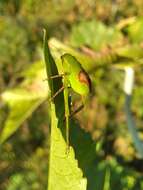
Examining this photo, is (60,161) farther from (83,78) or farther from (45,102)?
(45,102)

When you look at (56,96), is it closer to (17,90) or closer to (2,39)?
Answer: (17,90)

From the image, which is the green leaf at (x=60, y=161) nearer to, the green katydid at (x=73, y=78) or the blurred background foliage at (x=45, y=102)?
the green katydid at (x=73, y=78)

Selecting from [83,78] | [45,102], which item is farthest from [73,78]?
[45,102]

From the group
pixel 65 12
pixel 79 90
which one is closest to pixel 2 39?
pixel 65 12

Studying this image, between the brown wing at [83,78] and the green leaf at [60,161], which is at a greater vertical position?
the brown wing at [83,78]

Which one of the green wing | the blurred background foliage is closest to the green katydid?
the green wing

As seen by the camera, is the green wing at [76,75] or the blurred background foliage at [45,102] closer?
the green wing at [76,75]

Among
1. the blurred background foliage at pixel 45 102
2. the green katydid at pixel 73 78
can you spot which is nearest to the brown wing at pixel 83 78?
the green katydid at pixel 73 78

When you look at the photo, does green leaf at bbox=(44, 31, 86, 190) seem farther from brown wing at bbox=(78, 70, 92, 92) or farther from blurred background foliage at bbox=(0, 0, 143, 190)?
blurred background foliage at bbox=(0, 0, 143, 190)
